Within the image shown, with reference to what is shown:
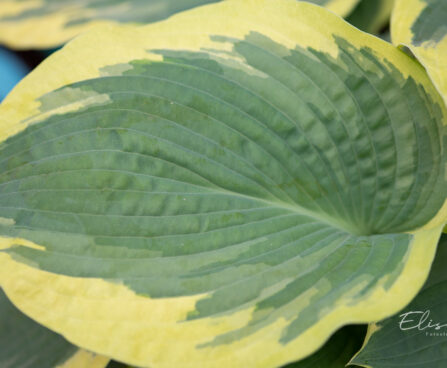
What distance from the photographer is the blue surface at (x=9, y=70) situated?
1.11m

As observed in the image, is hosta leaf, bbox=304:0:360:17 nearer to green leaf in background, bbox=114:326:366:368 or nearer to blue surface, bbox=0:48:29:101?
green leaf in background, bbox=114:326:366:368

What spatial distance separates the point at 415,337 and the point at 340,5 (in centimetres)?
61

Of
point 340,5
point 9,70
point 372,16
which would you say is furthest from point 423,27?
point 9,70

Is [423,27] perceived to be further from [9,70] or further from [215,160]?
[9,70]

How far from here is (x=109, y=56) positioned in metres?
0.62

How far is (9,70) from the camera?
3.68 ft

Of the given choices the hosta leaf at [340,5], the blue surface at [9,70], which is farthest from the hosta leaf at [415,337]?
the blue surface at [9,70]

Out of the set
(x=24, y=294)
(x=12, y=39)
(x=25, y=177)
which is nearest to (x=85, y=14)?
(x=12, y=39)

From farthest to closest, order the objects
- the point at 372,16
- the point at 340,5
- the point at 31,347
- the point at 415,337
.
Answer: the point at 372,16 → the point at 340,5 → the point at 31,347 → the point at 415,337

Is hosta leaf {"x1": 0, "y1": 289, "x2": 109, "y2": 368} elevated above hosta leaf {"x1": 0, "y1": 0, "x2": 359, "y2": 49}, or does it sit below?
below

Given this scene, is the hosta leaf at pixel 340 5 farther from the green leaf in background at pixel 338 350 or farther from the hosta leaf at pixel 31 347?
Result: the hosta leaf at pixel 31 347

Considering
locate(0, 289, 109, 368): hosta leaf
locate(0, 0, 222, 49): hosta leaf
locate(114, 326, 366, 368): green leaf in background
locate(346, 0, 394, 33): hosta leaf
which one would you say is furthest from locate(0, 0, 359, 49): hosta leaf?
locate(114, 326, 366, 368): green leaf in background

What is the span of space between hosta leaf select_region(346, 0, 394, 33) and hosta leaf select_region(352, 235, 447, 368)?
595 millimetres

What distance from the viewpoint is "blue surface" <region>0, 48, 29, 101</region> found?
111 cm
